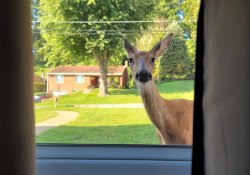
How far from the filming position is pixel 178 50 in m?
1.52

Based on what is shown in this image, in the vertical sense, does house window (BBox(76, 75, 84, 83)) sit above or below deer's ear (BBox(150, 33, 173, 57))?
below

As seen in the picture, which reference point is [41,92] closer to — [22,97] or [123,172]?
[123,172]

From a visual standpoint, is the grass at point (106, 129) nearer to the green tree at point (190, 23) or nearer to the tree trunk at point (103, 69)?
the tree trunk at point (103, 69)

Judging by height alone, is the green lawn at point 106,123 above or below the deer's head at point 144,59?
below

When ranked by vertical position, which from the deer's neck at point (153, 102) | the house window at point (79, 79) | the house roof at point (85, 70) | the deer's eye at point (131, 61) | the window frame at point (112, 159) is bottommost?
the window frame at point (112, 159)

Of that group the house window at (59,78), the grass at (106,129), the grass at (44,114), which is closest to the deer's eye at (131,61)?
the grass at (106,129)

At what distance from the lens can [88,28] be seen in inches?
59.3

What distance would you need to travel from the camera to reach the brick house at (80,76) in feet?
4.98

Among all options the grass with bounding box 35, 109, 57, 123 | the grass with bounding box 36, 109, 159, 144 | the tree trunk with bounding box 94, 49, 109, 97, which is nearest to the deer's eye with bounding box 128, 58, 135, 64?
the tree trunk with bounding box 94, 49, 109, 97

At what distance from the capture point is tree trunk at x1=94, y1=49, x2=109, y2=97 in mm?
1520

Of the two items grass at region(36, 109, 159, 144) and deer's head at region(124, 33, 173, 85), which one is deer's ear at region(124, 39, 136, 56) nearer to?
deer's head at region(124, 33, 173, 85)

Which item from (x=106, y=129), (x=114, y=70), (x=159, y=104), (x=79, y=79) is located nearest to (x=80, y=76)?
(x=79, y=79)

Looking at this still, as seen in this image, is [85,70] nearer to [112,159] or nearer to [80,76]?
[80,76]

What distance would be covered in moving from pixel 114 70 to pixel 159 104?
0.26 m
